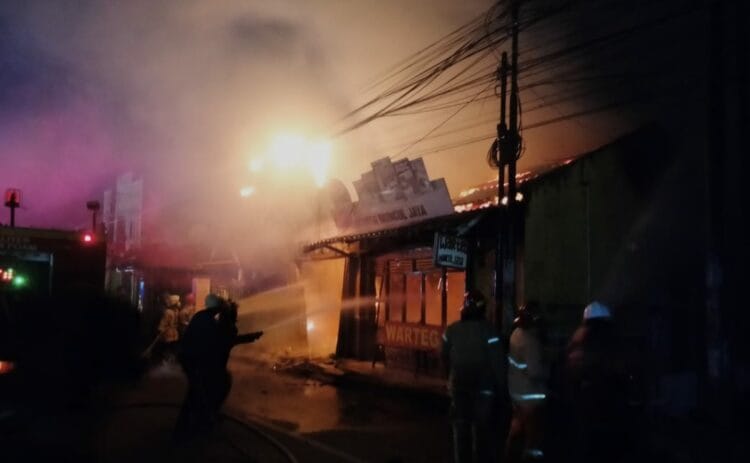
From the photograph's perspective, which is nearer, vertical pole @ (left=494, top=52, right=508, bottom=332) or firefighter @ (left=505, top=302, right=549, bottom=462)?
firefighter @ (left=505, top=302, right=549, bottom=462)

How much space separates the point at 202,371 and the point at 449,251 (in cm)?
521

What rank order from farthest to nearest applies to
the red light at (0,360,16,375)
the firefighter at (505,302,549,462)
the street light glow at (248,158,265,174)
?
the street light glow at (248,158,265,174), the red light at (0,360,16,375), the firefighter at (505,302,549,462)

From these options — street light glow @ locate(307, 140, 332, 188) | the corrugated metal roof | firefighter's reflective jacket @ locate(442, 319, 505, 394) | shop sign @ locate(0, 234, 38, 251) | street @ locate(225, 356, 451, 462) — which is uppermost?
street light glow @ locate(307, 140, 332, 188)

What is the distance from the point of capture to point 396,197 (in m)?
15.0

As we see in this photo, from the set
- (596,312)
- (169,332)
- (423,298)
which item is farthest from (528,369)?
(169,332)

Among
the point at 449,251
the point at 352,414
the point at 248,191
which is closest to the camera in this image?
the point at 352,414

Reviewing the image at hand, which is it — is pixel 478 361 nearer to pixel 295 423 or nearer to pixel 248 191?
pixel 295 423

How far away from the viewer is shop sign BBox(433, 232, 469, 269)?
11.7m

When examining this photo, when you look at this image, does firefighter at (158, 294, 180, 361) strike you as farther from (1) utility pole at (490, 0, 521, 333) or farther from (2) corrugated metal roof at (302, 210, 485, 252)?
(1) utility pole at (490, 0, 521, 333)

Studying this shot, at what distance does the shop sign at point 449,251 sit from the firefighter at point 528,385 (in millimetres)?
5369

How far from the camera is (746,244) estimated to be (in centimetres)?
1015

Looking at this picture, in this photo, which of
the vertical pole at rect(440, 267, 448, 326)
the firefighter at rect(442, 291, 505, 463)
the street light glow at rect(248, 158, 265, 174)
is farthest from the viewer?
the street light glow at rect(248, 158, 265, 174)

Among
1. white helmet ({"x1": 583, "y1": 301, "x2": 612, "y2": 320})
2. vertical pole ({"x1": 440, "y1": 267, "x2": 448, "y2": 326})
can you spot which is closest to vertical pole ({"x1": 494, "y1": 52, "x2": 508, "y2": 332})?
vertical pole ({"x1": 440, "y1": 267, "x2": 448, "y2": 326})

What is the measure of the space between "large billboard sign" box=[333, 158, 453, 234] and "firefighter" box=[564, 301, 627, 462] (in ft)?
28.0
